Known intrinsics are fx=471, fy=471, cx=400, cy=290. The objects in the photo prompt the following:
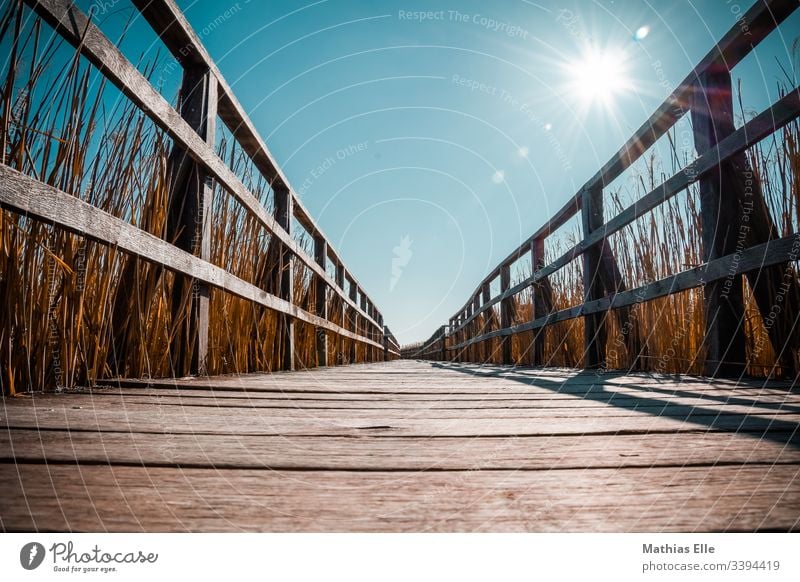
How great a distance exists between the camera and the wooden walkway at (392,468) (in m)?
0.48

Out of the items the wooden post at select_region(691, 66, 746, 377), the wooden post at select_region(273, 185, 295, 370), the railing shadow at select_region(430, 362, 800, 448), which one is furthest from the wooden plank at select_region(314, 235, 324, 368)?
the wooden post at select_region(691, 66, 746, 377)

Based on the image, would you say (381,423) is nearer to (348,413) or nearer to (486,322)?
(348,413)

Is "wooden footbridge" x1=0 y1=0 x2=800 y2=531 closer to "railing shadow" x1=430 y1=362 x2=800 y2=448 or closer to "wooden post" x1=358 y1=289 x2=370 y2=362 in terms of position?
"railing shadow" x1=430 y1=362 x2=800 y2=448

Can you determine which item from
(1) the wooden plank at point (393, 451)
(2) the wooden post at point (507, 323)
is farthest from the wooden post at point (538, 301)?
(1) the wooden plank at point (393, 451)

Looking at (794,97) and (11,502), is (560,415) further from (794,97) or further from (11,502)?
(794,97)

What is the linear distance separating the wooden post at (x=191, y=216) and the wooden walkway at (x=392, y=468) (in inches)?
24.5

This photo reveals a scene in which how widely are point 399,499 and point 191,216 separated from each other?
1.61 metres

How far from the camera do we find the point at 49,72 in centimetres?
129

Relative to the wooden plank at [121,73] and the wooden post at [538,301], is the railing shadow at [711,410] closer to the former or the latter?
the wooden plank at [121,73]

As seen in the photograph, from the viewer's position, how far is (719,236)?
1.90m

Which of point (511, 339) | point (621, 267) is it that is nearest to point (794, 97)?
point (621, 267)

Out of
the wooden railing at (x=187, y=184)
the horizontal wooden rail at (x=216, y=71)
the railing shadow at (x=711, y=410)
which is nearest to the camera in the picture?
the railing shadow at (x=711, y=410)

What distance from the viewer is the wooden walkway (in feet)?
1.58
